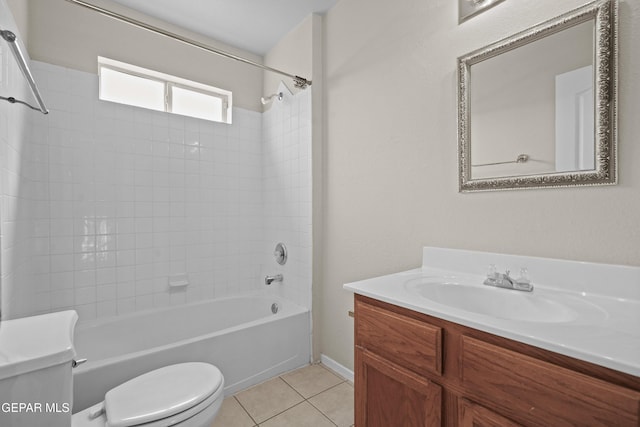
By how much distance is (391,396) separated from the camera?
3.46 feet

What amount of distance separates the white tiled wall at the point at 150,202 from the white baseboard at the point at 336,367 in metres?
0.43

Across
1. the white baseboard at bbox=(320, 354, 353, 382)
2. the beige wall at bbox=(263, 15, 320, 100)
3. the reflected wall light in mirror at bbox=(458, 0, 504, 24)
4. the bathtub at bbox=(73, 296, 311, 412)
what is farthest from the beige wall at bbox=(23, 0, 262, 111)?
the white baseboard at bbox=(320, 354, 353, 382)

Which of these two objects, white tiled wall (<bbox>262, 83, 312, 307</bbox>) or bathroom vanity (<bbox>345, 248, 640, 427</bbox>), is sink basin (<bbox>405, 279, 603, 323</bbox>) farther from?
white tiled wall (<bbox>262, 83, 312, 307</bbox>)

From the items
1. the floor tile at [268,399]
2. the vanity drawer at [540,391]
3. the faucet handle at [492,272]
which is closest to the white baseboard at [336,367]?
the floor tile at [268,399]

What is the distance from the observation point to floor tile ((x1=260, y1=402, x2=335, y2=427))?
5.22 feet

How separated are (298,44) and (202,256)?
75.8 inches

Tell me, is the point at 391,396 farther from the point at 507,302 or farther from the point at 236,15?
the point at 236,15

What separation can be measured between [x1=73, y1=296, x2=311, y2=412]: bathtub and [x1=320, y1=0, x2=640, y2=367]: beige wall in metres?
0.31

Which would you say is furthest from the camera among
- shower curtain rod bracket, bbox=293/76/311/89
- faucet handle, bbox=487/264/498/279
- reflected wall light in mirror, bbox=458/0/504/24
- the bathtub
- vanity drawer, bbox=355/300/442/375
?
shower curtain rod bracket, bbox=293/76/311/89

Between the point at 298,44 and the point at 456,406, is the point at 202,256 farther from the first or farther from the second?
the point at 456,406

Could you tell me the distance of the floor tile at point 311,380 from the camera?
191 centimetres

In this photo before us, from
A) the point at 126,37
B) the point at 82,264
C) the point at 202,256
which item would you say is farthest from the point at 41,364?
the point at 126,37

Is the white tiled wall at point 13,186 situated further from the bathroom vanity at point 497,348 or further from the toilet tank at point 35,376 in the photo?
the bathroom vanity at point 497,348

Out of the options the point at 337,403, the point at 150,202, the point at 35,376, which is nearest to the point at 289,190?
the point at 150,202
